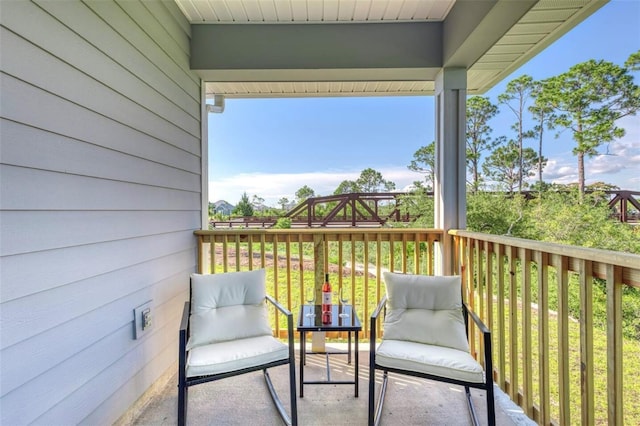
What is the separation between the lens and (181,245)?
2.55m

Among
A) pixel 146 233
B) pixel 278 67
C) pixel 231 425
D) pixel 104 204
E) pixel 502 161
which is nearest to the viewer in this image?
pixel 104 204

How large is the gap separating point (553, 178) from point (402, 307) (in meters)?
1.92

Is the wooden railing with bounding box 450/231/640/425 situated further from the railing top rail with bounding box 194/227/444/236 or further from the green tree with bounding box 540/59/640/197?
the green tree with bounding box 540/59/640/197

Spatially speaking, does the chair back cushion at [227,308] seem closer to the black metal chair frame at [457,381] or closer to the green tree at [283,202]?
the black metal chair frame at [457,381]

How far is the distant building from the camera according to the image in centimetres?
310

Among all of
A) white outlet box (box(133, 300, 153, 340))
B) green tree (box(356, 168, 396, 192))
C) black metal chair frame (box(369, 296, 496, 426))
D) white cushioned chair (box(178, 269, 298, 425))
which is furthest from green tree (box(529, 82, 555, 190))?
white outlet box (box(133, 300, 153, 340))

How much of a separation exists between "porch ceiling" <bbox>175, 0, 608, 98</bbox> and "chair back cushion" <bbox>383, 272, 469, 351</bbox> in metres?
1.77

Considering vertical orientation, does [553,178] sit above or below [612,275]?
above

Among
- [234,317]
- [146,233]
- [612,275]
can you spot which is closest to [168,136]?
[146,233]

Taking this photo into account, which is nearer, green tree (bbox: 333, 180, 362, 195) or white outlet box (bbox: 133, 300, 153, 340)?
white outlet box (bbox: 133, 300, 153, 340)

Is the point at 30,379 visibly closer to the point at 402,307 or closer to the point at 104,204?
the point at 104,204

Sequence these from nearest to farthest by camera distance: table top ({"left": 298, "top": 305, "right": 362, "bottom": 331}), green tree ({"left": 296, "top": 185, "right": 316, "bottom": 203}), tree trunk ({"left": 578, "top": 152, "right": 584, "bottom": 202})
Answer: table top ({"left": 298, "top": 305, "right": 362, "bottom": 331}) → tree trunk ({"left": 578, "top": 152, "right": 584, "bottom": 202}) → green tree ({"left": 296, "top": 185, "right": 316, "bottom": 203})

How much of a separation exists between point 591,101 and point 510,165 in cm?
76

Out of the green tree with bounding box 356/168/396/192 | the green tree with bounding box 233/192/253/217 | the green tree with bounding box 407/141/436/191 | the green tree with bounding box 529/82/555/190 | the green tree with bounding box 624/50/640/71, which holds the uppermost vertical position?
the green tree with bounding box 624/50/640/71
